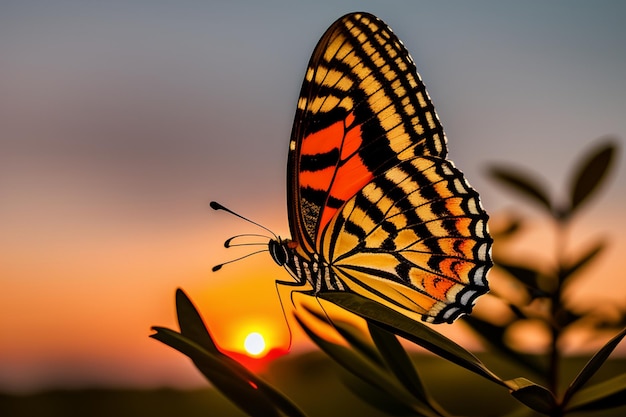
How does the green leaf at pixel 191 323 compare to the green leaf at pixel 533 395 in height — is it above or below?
above

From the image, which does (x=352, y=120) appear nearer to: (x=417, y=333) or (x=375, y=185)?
(x=375, y=185)

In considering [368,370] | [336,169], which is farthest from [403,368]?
[336,169]

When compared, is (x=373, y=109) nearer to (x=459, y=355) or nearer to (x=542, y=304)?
(x=542, y=304)

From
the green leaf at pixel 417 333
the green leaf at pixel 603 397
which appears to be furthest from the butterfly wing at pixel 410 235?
the green leaf at pixel 417 333

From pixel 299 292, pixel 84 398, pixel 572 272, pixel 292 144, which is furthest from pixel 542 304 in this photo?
pixel 84 398

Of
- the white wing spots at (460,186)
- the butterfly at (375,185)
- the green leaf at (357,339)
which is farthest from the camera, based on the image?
the white wing spots at (460,186)

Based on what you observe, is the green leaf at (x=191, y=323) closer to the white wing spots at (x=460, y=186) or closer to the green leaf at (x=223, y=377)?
the green leaf at (x=223, y=377)

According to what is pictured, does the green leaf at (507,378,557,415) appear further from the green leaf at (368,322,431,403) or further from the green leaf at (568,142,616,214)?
the green leaf at (568,142,616,214)

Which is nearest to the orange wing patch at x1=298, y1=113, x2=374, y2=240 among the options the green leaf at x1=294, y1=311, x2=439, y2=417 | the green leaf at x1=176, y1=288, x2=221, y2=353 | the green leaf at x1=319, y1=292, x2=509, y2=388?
the green leaf at x1=294, y1=311, x2=439, y2=417
